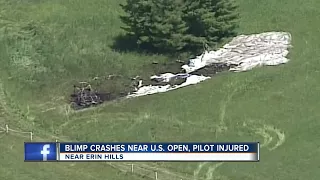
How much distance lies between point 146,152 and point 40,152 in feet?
22.7

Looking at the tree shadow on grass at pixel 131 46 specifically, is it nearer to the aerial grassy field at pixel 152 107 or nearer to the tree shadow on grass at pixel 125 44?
the tree shadow on grass at pixel 125 44

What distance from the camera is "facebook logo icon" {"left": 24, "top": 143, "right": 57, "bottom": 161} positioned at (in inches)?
1844

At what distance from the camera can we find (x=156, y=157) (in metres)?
45.7

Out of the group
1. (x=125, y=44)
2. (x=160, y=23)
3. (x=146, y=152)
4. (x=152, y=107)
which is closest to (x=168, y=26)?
(x=160, y=23)

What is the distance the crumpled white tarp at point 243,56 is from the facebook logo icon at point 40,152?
1343cm

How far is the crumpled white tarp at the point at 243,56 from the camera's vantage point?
6293 cm

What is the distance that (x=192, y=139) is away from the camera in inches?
2073

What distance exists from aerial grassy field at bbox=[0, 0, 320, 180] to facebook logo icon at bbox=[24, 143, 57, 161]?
625mm

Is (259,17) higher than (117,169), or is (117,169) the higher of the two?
(259,17)

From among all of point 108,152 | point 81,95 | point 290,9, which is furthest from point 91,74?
point 290,9

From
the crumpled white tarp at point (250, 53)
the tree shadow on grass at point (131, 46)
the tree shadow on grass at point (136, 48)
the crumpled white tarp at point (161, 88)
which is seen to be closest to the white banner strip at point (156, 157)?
the crumpled white tarp at point (161, 88)

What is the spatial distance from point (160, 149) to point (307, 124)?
13343 millimetres

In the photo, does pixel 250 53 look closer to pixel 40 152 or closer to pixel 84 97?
pixel 84 97

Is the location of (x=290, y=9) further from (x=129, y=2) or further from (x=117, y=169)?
(x=117, y=169)
